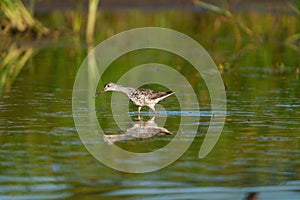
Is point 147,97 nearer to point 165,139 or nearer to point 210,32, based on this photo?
point 165,139

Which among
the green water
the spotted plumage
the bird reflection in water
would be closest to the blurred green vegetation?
the green water

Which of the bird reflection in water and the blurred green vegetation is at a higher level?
the blurred green vegetation

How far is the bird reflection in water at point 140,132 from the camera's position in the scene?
997cm

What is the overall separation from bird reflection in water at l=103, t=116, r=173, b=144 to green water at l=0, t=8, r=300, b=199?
147 millimetres

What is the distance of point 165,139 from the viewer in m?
9.92

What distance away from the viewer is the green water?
767cm

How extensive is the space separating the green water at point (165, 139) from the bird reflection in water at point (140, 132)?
0.15 meters

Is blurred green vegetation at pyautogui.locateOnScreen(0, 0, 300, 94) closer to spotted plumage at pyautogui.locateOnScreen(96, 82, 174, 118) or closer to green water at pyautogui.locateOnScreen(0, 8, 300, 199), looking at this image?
green water at pyautogui.locateOnScreen(0, 8, 300, 199)

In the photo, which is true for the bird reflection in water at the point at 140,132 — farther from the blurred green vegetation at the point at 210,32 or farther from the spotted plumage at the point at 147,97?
the blurred green vegetation at the point at 210,32

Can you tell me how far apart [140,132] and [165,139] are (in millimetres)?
580

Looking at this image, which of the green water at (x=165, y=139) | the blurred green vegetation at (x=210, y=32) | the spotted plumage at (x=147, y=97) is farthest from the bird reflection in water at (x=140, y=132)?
the blurred green vegetation at (x=210, y=32)

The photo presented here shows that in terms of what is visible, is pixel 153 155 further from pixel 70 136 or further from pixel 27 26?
pixel 27 26

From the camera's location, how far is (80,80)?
15141 millimetres

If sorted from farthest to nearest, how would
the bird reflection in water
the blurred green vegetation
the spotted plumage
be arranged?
the blurred green vegetation
the spotted plumage
the bird reflection in water
